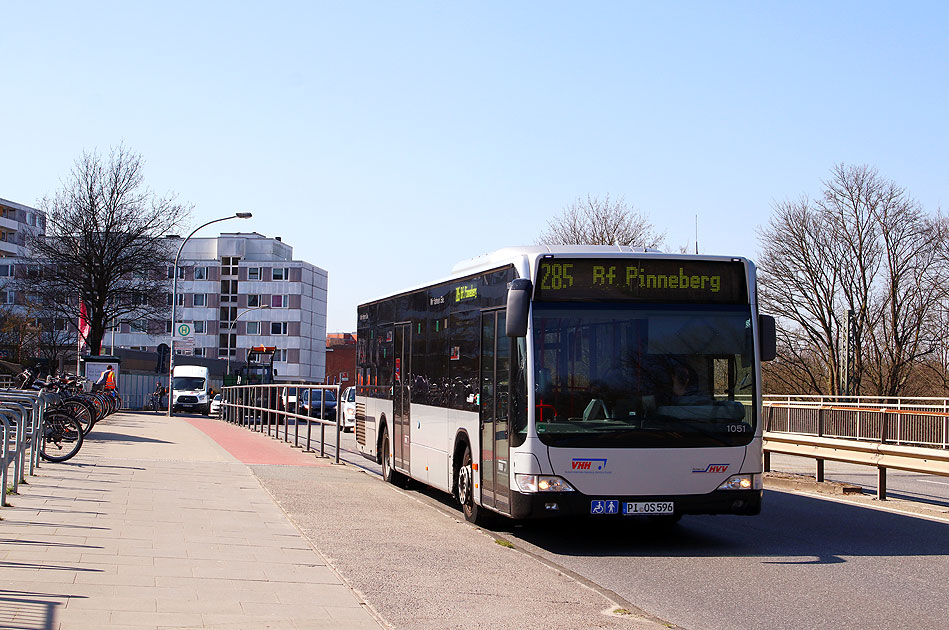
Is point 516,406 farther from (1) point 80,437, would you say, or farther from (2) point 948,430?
(2) point 948,430

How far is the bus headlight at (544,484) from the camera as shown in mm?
10445

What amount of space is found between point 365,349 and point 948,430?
49.5ft

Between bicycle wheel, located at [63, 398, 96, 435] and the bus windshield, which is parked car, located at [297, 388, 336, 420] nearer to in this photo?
bicycle wheel, located at [63, 398, 96, 435]

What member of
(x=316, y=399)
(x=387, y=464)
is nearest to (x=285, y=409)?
(x=316, y=399)

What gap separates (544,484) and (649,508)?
3.45ft

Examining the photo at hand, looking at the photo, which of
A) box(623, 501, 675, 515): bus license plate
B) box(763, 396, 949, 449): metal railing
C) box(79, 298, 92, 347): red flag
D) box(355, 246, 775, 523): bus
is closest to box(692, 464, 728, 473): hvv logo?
box(355, 246, 775, 523): bus

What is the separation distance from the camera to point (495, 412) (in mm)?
11453

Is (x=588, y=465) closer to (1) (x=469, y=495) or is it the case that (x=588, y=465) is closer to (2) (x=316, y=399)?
(1) (x=469, y=495)

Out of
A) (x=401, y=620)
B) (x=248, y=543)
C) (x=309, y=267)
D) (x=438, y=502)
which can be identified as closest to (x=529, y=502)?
(x=248, y=543)

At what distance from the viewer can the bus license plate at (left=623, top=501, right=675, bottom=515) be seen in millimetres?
10641

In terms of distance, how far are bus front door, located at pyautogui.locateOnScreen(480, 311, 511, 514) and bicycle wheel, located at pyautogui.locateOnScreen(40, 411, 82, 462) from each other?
8055 millimetres

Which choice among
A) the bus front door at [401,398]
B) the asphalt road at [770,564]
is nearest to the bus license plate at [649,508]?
the asphalt road at [770,564]

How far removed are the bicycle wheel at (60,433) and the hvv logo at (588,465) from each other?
31.3ft

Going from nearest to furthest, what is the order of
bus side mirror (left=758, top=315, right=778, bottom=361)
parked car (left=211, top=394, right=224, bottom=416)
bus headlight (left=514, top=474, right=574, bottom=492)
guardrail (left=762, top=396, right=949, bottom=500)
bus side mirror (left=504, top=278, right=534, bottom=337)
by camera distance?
bus side mirror (left=504, top=278, right=534, bottom=337) < bus headlight (left=514, top=474, right=574, bottom=492) < bus side mirror (left=758, top=315, right=778, bottom=361) < guardrail (left=762, top=396, right=949, bottom=500) < parked car (left=211, top=394, right=224, bottom=416)
